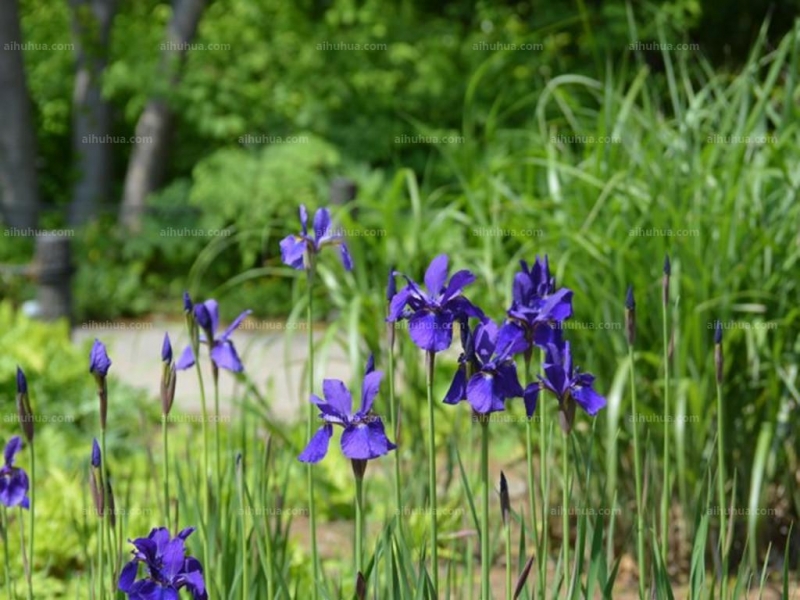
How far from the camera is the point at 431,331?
1765 mm

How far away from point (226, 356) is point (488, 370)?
2.47 ft

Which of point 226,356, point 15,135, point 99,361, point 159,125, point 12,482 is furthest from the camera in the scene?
point 159,125

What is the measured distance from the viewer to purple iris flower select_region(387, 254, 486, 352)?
1765 millimetres

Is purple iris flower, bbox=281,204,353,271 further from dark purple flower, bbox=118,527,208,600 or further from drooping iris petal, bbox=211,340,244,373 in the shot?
dark purple flower, bbox=118,527,208,600

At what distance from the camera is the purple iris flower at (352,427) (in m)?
1.72

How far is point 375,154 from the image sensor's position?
37.3ft

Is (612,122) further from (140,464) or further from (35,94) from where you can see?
(35,94)

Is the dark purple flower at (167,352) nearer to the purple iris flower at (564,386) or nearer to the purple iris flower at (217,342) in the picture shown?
the purple iris flower at (217,342)

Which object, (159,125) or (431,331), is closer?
(431,331)

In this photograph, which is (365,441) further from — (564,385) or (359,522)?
(564,385)

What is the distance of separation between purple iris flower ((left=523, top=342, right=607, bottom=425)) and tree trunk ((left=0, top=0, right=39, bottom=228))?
28.5ft

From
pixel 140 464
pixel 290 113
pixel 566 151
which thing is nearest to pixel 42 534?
pixel 140 464

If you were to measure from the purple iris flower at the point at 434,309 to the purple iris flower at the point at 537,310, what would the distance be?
67 mm

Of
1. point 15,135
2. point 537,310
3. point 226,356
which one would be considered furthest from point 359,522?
point 15,135
